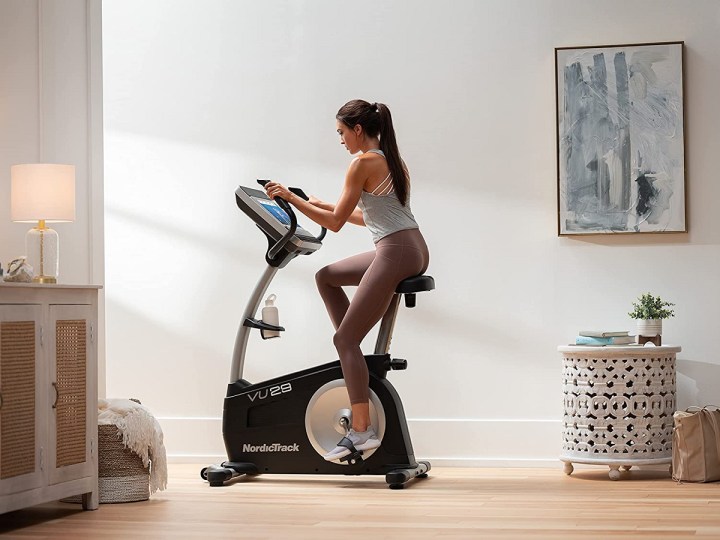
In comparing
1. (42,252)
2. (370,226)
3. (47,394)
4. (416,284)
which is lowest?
(47,394)

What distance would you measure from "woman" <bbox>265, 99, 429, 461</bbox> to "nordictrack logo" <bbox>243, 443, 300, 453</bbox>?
22 centimetres

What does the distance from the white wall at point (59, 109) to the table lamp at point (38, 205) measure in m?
0.23

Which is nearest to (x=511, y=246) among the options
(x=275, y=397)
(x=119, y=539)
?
(x=275, y=397)

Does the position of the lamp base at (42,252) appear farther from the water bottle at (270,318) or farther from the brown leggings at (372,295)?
the brown leggings at (372,295)

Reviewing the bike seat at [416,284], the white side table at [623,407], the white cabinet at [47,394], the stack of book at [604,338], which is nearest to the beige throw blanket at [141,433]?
the white cabinet at [47,394]

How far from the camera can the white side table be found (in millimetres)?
4539

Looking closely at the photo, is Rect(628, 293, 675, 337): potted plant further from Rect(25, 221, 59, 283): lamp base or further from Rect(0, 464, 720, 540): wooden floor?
Rect(25, 221, 59, 283): lamp base

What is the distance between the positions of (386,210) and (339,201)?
19cm

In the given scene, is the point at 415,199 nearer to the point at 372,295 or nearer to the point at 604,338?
the point at 372,295

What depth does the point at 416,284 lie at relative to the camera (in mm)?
4344

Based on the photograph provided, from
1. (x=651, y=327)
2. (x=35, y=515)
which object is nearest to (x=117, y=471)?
(x=35, y=515)

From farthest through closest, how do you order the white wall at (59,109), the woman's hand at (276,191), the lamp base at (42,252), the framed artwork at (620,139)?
the framed artwork at (620,139)
the woman's hand at (276,191)
the white wall at (59,109)
the lamp base at (42,252)

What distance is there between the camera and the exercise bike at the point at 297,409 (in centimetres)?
438

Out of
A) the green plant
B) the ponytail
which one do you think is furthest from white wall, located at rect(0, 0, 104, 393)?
the green plant
